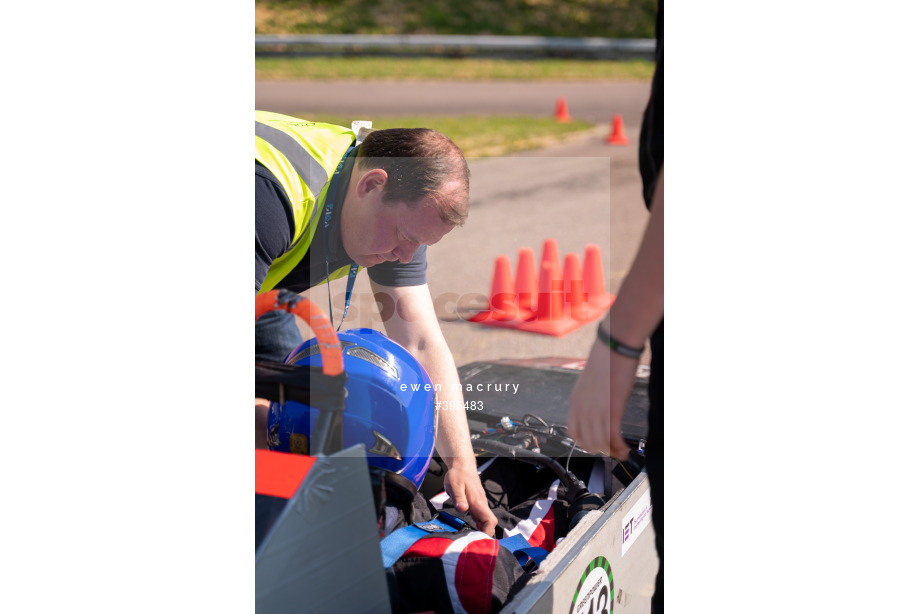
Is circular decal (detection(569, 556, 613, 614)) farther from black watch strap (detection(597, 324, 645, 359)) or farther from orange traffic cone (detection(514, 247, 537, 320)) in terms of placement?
orange traffic cone (detection(514, 247, 537, 320))

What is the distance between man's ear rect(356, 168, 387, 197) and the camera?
76.0 inches

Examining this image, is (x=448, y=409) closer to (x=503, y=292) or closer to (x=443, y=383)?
(x=443, y=383)

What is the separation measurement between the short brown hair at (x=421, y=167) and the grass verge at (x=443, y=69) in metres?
12.1

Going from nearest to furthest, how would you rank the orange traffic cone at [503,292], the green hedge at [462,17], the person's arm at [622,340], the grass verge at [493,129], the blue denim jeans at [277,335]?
1. the person's arm at [622,340]
2. the blue denim jeans at [277,335]
3. the orange traffic cone at [503,292]
4. the grass verge at [493,129]
5. the green hedge at [462,17]

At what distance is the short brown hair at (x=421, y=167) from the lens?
6.22 ft

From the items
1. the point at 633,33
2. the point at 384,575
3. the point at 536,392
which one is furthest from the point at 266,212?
the point at 633,33

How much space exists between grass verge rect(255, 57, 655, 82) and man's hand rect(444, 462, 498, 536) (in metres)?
12.2

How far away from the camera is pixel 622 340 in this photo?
1454mm

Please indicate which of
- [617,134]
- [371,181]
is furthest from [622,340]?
[617,134]

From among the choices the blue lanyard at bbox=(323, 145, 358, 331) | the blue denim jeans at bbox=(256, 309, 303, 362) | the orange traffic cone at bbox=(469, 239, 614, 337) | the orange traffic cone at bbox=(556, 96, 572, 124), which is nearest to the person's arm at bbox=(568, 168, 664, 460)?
the blue lanyard at bbox=(323, 145, 358, 331)

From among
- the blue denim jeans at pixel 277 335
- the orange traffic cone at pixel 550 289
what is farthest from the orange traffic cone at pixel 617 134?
the blue denim jeans at pixel 277 335

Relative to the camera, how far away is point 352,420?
1.86 m

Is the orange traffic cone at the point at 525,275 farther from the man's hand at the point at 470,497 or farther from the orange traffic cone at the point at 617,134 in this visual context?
the orange traffic cone at the point at 617,134
